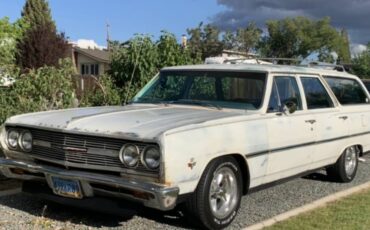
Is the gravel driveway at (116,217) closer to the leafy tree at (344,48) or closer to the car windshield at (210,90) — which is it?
the car windshield at (210,90)

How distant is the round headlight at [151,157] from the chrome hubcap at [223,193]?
0.72 metres

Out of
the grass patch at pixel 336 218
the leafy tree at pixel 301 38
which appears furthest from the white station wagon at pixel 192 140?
the leafy tree at pixel 301 38

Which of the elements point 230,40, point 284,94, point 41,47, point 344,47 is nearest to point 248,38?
point 230,40

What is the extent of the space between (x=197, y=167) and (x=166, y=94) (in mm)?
1956

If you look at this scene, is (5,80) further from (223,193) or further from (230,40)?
(230,40)

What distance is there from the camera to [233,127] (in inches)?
223

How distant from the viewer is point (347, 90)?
845 cm

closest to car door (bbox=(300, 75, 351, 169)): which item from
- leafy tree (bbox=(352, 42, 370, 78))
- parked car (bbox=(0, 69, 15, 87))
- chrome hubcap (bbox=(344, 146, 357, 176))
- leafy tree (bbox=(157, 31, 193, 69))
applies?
chrome hubcap (bbox=(344, 146, 357, 176))

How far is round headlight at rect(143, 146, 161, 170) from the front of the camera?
4961 mm

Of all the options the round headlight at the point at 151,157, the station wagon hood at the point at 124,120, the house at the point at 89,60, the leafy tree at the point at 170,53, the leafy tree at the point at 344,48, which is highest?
the leafy tree at the point at 344,48

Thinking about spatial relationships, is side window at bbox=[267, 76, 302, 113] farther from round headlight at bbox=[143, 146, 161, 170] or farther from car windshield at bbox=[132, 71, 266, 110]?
round headlight at bbox=[143, 146, 161, 170]

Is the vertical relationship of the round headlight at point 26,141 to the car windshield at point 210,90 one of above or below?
below

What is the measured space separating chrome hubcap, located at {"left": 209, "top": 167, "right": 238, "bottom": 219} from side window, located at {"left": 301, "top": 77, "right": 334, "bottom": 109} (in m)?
1.87

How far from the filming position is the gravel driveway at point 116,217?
569 centimetres
